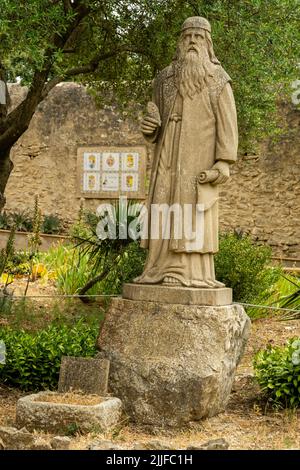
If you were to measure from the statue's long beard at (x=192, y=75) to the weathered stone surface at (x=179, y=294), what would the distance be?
1580 millimetres

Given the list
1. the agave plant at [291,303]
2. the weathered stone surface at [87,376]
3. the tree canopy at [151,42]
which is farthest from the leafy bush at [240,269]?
the weathered stone surface at [87,376]

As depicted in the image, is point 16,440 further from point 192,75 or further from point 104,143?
point 104,143

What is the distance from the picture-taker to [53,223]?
51.5ft

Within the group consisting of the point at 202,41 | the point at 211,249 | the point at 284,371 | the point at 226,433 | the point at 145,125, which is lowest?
the point at 226,433

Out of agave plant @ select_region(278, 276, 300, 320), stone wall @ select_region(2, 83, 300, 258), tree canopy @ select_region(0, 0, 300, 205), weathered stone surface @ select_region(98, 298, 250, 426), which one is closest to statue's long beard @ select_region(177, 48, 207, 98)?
tree canopy @ select_region(0, 0, 300, 205)

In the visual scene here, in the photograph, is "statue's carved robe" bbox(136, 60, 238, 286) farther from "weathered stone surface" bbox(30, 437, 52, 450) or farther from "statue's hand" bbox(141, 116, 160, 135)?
"weathered stone surface" bbox(30, 437, 52, 450)

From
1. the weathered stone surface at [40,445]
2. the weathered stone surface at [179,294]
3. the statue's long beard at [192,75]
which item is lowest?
the weathered stone surface at [40,445]

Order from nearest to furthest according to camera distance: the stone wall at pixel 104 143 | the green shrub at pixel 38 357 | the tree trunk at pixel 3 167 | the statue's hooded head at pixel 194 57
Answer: the statue's hooded head at pixel 194 57, the green shrub at pixel 38 357, the tree trunk at pixel 3 167, the stone wall at pixel 104 143

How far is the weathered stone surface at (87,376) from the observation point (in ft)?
19.5

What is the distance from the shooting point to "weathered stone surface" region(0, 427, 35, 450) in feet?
16.3

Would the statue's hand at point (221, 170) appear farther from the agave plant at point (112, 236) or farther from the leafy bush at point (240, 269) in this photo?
the agave plant at point (112, 236)

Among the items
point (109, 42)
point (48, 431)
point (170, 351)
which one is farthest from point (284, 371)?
point (109, 42)

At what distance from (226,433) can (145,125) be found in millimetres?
2557
